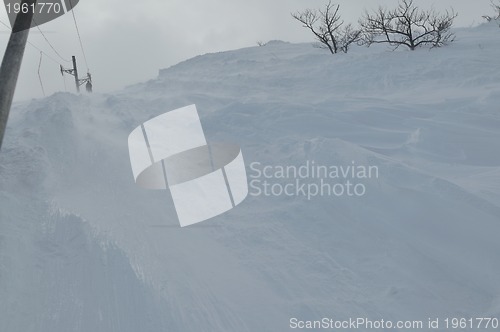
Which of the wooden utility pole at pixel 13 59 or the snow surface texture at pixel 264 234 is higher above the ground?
the wooden utility pole at pixel 13 59

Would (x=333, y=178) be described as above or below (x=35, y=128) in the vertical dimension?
below

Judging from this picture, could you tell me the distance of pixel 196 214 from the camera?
5934mm

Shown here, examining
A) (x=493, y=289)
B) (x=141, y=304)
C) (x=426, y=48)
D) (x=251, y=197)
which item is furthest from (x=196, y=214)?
(x=426, y=48)

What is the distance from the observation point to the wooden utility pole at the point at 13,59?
4.71 metres

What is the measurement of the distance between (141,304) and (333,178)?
3.35 m

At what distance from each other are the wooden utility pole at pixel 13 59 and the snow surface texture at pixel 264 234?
154 centimetres

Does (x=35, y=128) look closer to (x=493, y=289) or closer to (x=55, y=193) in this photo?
(x=55, y=193)

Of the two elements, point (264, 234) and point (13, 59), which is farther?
point (264, 234)

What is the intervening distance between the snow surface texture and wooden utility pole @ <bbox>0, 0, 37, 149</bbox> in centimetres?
154

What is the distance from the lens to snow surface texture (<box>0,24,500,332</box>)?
4207 millimetres

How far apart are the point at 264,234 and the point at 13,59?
141 inches

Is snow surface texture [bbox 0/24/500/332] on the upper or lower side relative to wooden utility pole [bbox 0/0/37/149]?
lower

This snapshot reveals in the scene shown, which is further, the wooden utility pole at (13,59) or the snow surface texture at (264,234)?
the wooden utility pole at (13,59)

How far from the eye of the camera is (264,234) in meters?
5.46
